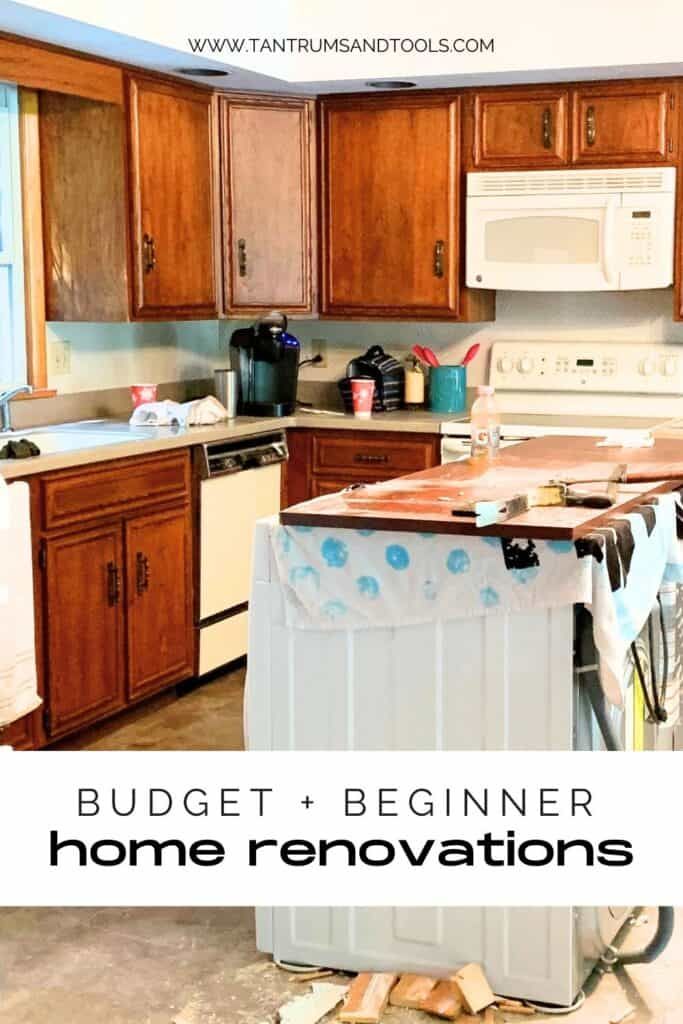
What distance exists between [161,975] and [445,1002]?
0.62m

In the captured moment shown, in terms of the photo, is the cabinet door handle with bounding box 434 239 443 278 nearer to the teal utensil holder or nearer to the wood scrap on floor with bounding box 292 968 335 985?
the teal utensil holder

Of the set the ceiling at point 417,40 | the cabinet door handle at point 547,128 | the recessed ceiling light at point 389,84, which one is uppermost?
the ceiling at point 417,40

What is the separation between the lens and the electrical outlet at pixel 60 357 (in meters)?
5.07

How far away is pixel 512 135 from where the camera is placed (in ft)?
17.3

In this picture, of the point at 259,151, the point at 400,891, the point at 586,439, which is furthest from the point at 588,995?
the point at 259,151

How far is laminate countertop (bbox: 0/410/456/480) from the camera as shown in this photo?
4141 mm

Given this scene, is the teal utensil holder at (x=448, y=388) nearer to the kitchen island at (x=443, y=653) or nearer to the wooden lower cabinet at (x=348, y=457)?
the wooden lower cabinet at (x=348, y=457)

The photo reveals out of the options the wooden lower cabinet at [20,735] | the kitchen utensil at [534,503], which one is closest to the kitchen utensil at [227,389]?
the wooden lower cabinet at [20,735]

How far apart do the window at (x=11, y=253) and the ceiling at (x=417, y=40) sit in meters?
0.40

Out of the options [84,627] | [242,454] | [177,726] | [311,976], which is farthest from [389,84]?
[311,976]

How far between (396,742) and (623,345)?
304 centimetres

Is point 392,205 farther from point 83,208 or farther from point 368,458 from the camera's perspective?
point 83,208

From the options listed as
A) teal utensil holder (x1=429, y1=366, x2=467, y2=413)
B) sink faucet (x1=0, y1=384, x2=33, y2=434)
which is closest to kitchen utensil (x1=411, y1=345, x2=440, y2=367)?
teal utensil holder (x1=429, y1=366, x2=467, y2=413)

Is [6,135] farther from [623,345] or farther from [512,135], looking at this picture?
[623,345]
